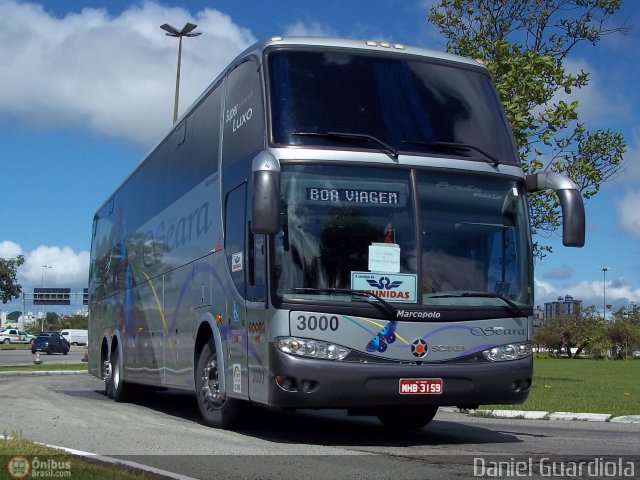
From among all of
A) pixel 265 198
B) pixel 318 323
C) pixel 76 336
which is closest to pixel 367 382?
pixel 318 323

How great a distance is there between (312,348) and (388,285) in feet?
3.25

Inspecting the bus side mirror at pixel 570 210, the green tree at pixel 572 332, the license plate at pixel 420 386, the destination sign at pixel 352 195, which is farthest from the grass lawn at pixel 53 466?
the green tree at pixel 572 332

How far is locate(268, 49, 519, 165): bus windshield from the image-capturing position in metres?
9.73

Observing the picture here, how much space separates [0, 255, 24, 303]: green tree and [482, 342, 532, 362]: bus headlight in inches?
3268

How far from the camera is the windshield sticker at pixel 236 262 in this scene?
10316mm

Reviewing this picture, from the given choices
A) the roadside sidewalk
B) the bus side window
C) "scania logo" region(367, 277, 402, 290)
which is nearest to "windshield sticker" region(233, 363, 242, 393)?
"scania logo" region(367, 277, 402, 290)

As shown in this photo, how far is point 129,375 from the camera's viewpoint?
16797 mm

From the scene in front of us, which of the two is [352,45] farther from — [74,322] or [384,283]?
[74,322]

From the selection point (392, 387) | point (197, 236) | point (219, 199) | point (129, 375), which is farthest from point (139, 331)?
point (392, 387)

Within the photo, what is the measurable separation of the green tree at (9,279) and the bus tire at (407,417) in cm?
8064

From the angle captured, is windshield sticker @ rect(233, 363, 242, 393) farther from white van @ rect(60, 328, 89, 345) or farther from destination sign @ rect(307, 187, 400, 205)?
white van @ rect(60, 328, 89, 345)

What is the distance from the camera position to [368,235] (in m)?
9.45

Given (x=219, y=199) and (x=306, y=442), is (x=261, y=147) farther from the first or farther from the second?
(x=306, y=442)

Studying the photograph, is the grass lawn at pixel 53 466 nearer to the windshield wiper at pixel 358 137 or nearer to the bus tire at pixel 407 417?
the windshield wiper at pixel 358 137
